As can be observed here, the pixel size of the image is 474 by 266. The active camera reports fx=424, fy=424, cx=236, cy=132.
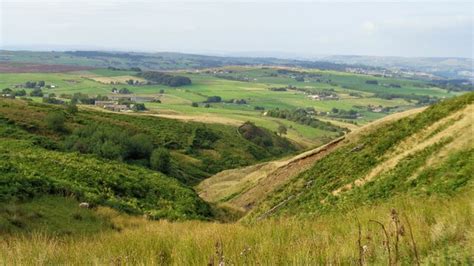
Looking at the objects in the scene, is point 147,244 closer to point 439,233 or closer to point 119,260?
point 119,260

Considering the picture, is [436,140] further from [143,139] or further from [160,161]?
[143,139]

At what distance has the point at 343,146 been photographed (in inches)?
1163

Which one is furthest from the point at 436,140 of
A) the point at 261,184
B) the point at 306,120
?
the point at 306,120

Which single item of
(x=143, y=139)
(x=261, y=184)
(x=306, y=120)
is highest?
(x=261, y=184)

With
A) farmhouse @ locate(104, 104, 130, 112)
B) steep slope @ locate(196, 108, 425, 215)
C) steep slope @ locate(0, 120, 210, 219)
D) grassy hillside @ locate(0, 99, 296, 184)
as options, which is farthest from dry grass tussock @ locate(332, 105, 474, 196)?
farmhouse @ locate(104, 104, 130, 112)

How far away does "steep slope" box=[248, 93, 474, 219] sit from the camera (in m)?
14.7

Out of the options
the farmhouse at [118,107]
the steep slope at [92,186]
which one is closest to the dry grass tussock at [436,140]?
the steep slope at [92,186]

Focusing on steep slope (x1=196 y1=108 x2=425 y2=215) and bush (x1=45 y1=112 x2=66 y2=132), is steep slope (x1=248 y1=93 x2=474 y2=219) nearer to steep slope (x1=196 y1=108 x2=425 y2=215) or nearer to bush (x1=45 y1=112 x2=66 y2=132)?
steep slope (x1=196 y1=108 x2=425 y2=215)

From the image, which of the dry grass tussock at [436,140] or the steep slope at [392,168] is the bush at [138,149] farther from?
the dry grass tussock at [436,140]

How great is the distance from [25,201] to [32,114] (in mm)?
48825

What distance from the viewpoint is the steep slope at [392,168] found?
48.3 ft

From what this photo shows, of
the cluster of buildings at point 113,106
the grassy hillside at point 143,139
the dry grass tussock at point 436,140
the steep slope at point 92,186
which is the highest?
the dry grass tussock at point 436,140

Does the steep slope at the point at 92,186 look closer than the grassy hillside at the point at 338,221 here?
No

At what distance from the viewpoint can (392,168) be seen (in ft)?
Answer: 62.1
